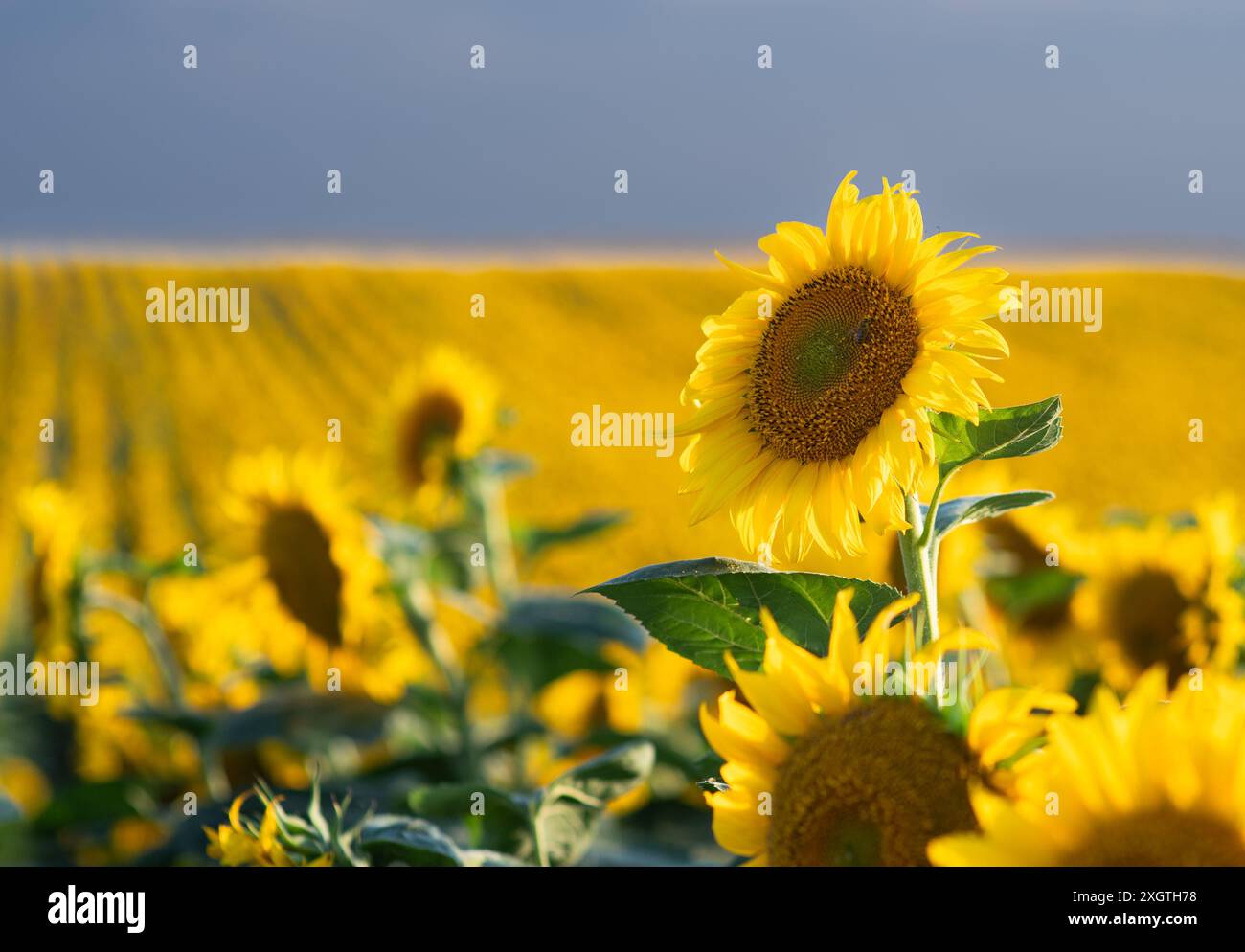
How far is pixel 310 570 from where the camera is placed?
9.20 ft

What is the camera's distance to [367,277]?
2233cm

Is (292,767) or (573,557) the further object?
(573,557)

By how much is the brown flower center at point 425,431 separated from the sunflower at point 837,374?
6.63 ft

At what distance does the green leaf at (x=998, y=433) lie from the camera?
1053 mm

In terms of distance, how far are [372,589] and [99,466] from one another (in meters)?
12.6

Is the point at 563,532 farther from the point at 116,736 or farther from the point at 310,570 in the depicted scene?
the point at 116,736

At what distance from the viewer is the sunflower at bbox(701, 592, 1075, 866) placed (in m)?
0.91

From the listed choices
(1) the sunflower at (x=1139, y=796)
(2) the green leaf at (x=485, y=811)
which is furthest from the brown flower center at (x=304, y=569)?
(1) the sunflower at (x=1139, y=796)

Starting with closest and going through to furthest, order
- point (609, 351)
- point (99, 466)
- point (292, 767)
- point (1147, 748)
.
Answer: point (1147, 748), point (292, 767), point (99, 466), point (609, 351)

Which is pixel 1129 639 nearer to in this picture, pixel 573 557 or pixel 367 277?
pixel 573 557

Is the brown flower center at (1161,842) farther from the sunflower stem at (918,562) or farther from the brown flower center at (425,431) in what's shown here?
the brown flower center at (425,431)

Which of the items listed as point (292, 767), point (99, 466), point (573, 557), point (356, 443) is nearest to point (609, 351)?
point (356, 443)

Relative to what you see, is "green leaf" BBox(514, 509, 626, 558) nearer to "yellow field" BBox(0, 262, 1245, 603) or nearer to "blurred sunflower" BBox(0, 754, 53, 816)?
"blurred sunflower" BBox(0, 754, 53, 816)

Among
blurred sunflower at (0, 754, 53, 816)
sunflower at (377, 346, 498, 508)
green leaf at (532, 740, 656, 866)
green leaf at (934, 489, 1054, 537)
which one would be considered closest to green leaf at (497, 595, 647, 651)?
sunflower at (377, 346, 498, 508)
